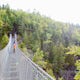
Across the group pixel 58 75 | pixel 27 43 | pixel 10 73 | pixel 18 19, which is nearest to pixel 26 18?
pixel 18 19

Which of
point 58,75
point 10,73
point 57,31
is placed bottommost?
point 58,75

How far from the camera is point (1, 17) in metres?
67.2

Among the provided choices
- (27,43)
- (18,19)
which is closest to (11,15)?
(18,19)

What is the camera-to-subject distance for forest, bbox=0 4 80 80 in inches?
2180

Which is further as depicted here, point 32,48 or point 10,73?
point 32,48

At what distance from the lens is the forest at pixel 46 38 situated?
5538 centimetres

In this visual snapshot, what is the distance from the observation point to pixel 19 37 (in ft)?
212

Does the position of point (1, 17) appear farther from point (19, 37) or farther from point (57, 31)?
point (57, 31)

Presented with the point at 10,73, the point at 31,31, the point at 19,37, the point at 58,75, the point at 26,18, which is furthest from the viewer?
the point at 26,18

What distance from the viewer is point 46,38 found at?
222 feet

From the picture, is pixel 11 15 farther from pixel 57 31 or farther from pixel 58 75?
pixel 58 75

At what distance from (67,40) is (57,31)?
11.7 feet

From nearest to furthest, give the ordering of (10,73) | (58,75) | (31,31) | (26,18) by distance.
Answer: (10,73), (58,75), (31,31), (26,18)

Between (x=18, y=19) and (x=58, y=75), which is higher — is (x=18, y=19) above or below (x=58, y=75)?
above
